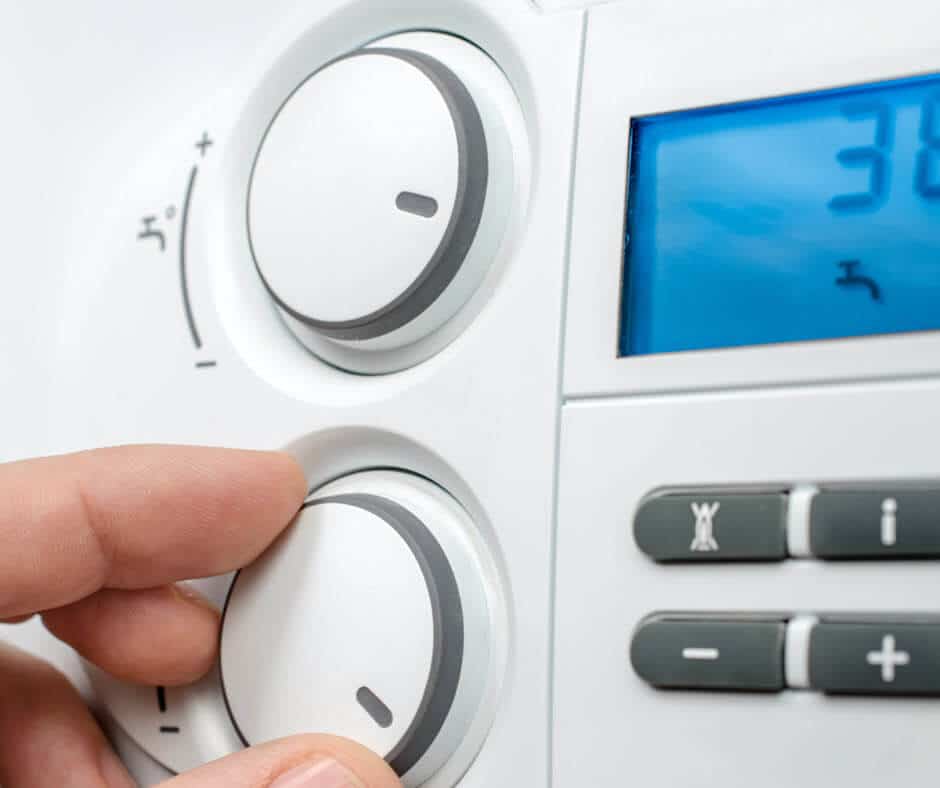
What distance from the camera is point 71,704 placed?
0.42 m

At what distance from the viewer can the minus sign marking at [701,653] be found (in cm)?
33

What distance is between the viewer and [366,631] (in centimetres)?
36

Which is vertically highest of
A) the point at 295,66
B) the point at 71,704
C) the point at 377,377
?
the point at 295,66

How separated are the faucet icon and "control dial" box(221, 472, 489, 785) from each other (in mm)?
136

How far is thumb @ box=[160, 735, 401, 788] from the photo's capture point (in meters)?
0.33

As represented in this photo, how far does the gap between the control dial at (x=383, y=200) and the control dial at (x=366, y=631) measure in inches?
2.4

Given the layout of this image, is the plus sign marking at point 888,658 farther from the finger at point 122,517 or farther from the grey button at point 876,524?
the finger at point 122,517

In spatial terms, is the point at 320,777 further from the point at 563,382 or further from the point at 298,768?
the point at 563,382

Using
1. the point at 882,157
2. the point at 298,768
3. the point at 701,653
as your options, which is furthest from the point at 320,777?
the point at 882,157

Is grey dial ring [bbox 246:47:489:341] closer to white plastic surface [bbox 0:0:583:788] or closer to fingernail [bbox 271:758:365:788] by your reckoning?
white plastic surface [bbox 0:0:583:788]

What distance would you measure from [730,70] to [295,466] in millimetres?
182

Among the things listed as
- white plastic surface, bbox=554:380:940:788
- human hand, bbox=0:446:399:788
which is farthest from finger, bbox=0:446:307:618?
white plastic surface, bbox=554:380:940:788

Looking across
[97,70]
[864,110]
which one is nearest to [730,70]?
[864,110]

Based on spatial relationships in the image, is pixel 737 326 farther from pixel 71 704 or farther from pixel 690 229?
pixel 71 704
